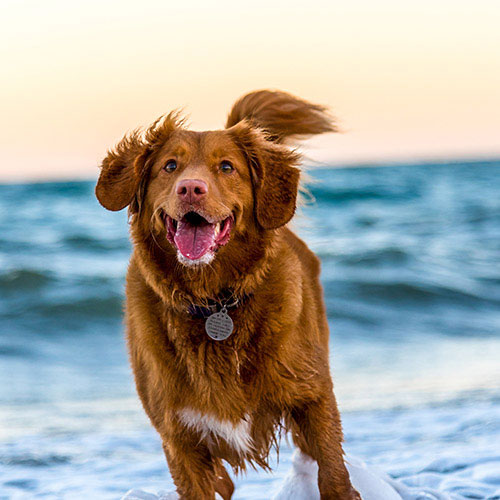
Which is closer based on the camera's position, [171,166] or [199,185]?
[199,185]

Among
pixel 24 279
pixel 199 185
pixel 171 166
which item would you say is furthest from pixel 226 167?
pixel 24 279

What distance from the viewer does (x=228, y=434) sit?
142 inches

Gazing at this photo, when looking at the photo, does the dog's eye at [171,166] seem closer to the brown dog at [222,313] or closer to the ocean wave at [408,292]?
the brown dog at [222,313]

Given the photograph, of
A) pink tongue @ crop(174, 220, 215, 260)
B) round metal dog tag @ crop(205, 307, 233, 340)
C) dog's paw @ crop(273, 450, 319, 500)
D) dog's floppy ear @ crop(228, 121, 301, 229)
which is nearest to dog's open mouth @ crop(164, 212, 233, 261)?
pink tongue @ crop(174, 220, 215, 260)

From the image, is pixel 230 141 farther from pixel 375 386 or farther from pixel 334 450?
pixel 375 386

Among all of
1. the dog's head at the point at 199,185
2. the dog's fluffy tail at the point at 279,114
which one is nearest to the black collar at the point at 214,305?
the dog's head at the point at 199,185

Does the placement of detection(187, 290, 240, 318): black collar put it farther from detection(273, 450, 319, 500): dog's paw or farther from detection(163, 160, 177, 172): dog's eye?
detection(273, 450, 319, 500): dog's paw

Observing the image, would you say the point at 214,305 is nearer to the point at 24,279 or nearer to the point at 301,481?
the point at 301,481

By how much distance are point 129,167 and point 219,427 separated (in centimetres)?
127

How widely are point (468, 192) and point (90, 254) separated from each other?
49.8 feet

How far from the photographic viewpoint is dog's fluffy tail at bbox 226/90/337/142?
462cm

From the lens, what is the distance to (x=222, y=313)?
3584mm

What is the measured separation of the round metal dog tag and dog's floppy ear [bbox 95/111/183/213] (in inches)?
24.7

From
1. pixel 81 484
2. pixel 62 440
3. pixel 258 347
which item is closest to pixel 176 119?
pixel 258 347
